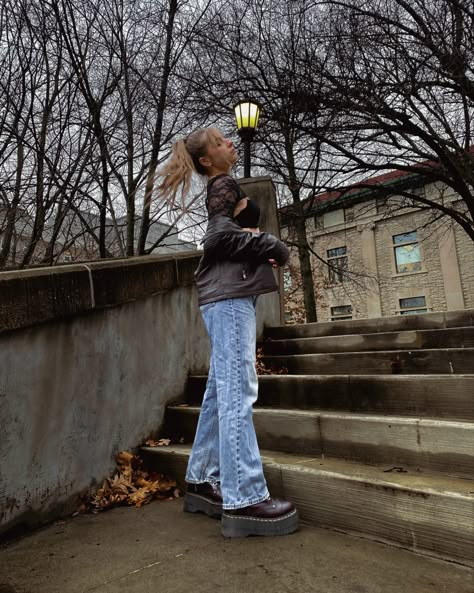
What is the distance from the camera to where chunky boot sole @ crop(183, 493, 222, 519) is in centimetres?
227

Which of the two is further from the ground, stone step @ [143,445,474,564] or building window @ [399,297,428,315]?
building window @ [399,297,428,315]

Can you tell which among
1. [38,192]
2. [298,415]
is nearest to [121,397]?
[298,415]

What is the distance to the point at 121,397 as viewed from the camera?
9.68 feet

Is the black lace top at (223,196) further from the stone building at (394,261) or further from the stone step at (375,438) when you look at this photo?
the stone building at (394,261)

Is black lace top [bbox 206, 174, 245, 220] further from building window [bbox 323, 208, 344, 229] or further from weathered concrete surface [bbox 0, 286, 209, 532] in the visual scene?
building window [bbox 323, 208, 344, 229]

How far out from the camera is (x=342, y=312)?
92.3 feet

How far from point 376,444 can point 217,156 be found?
6.20 feet

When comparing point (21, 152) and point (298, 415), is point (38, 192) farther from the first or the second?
point (298, 415)

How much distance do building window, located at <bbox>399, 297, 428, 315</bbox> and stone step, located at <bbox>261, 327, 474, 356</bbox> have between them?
2196 centimetres

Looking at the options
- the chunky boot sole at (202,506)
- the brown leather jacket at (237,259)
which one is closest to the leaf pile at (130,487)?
the chunky boot sole at (202,506)

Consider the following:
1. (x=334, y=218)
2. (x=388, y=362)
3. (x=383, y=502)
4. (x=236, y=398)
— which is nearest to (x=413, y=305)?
(x=334, y=218)

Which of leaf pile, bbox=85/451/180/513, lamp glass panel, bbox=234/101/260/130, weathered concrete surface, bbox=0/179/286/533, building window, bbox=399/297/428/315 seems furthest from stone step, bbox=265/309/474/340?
building window, bbox=399/297/428/315

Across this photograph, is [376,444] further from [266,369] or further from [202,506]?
[266,369]

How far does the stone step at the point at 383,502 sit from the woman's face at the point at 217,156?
1749 mm
